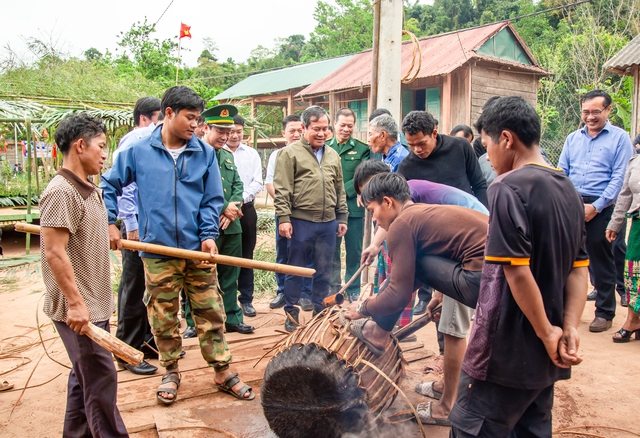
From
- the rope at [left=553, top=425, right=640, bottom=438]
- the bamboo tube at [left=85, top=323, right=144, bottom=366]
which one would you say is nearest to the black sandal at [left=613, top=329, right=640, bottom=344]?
the rope at [left=553, top=425, right=640, bottom=438]

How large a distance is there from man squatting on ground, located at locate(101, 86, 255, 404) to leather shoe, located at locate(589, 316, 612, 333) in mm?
3429

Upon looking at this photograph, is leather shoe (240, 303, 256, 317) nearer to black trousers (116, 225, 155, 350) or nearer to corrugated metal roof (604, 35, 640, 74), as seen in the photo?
black trousers (116, 225, 155, 350)

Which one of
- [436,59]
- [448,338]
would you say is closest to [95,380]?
[448,338]

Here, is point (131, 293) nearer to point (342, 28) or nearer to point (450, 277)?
point (450, 277)

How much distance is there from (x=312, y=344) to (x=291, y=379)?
8.8 inches

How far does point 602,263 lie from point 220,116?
3.94m

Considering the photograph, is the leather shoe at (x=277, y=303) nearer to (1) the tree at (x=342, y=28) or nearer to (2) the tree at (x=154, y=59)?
(2) the tree at (x=154, y=59)

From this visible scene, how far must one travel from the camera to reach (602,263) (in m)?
4.96

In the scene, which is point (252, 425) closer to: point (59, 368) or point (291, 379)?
point (291, 379)

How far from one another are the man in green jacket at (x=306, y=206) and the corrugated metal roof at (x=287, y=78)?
14.3m

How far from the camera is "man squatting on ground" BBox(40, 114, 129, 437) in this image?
249 cm

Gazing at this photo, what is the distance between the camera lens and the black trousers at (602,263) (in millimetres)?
4914

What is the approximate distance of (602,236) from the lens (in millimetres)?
4926

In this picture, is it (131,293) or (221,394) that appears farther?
(131,293)
